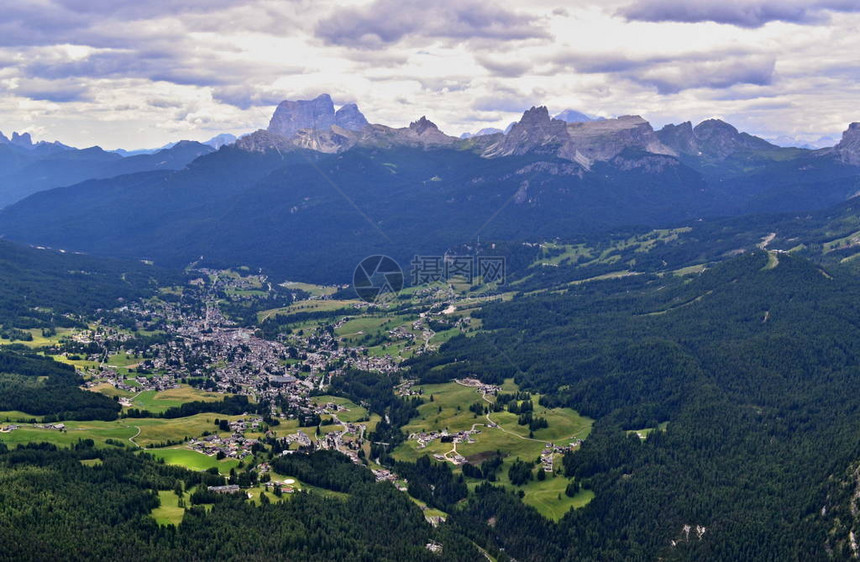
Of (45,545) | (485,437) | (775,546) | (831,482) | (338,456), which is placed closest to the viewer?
(45,545)

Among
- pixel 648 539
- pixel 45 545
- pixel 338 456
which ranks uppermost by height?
pixel 45 545

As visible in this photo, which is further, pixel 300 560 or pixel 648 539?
pixel 648 539

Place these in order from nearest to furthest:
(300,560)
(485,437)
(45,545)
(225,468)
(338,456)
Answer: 1. (45,545)
2. (300,560)
3. (225,468)
4. (338,456)
5. (485,437)

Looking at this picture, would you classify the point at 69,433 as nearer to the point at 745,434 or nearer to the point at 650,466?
the point at 650,466

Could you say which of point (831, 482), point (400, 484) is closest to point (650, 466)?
point (831, 482)

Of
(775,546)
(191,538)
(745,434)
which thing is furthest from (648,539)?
A: (191,538)

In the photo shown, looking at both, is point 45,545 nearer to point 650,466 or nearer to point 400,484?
point 400,484

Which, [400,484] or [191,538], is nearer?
[191,538]

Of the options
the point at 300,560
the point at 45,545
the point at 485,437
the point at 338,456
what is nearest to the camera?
the point at 45,545

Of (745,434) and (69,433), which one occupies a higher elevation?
(69,433)
